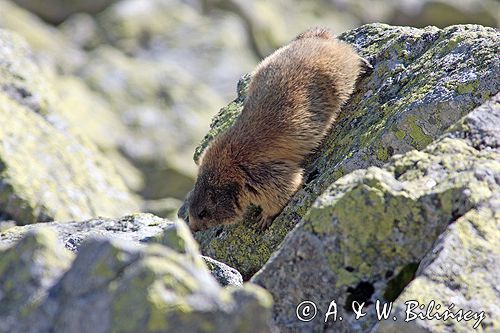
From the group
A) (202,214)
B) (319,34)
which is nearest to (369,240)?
(202,214)

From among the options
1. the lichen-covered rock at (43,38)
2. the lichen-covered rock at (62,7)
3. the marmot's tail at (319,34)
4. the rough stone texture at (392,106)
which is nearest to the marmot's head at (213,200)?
the rough stone texture at (392,106)

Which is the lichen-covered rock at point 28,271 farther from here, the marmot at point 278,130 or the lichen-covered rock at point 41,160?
the lichen-covered rock at point 41,160

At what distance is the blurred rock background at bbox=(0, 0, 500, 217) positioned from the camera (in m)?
19.5

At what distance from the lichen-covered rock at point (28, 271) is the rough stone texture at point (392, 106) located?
11.2 ft

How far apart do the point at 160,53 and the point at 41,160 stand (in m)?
15.6

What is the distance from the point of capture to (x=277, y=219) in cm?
834

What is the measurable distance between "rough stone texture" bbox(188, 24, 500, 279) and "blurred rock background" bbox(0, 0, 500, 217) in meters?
5.80

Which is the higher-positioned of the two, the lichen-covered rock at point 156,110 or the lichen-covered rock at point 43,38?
the lichen-covered rock at point 156,110

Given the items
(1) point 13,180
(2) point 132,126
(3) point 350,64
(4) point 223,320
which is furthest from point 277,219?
(2) point 132,126

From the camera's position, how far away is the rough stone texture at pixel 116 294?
4281mm

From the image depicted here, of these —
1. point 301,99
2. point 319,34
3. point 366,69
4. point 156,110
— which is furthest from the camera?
point 156,110

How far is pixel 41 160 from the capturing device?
10.6 meters

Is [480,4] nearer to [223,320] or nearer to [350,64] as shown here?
[350,64]

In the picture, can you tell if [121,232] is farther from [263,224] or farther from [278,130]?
[278,130]
